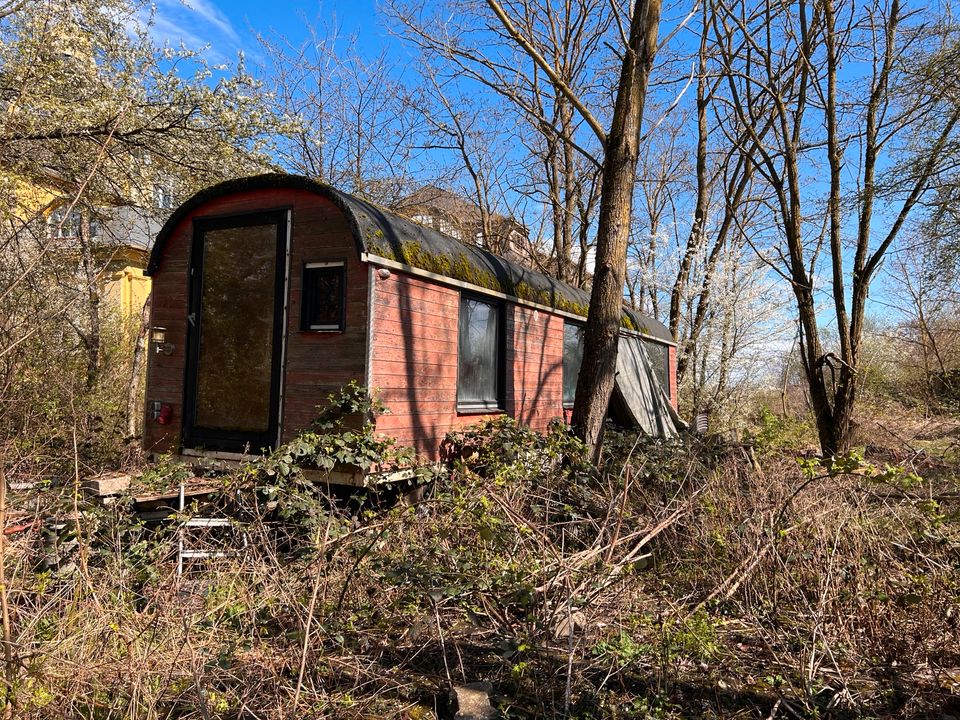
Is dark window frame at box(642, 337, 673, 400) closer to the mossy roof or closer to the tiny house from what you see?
the mossy roof

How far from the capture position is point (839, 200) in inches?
383

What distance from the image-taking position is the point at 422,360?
6969 mm

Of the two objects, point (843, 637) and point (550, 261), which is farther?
point (550, 261)

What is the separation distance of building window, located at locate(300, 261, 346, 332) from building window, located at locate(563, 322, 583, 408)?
4883mm

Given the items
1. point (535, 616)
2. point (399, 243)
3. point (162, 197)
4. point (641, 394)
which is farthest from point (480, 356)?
point (162, 197)

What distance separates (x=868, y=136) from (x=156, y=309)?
36.1 feet

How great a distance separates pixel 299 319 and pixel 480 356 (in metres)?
2.53

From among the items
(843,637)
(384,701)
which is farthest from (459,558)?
(843,637)

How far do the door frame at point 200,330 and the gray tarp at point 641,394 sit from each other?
5775 mm

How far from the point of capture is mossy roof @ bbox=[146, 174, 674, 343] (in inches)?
249

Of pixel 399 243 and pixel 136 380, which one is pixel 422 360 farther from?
pixel 136 380

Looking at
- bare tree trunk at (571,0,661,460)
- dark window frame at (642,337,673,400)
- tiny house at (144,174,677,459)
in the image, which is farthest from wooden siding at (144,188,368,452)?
dark window frame at (642,337,673,400)

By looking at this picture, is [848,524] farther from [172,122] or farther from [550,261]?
[550,261]

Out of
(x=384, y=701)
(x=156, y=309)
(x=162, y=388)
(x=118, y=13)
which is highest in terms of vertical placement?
(x=118, y=13)
